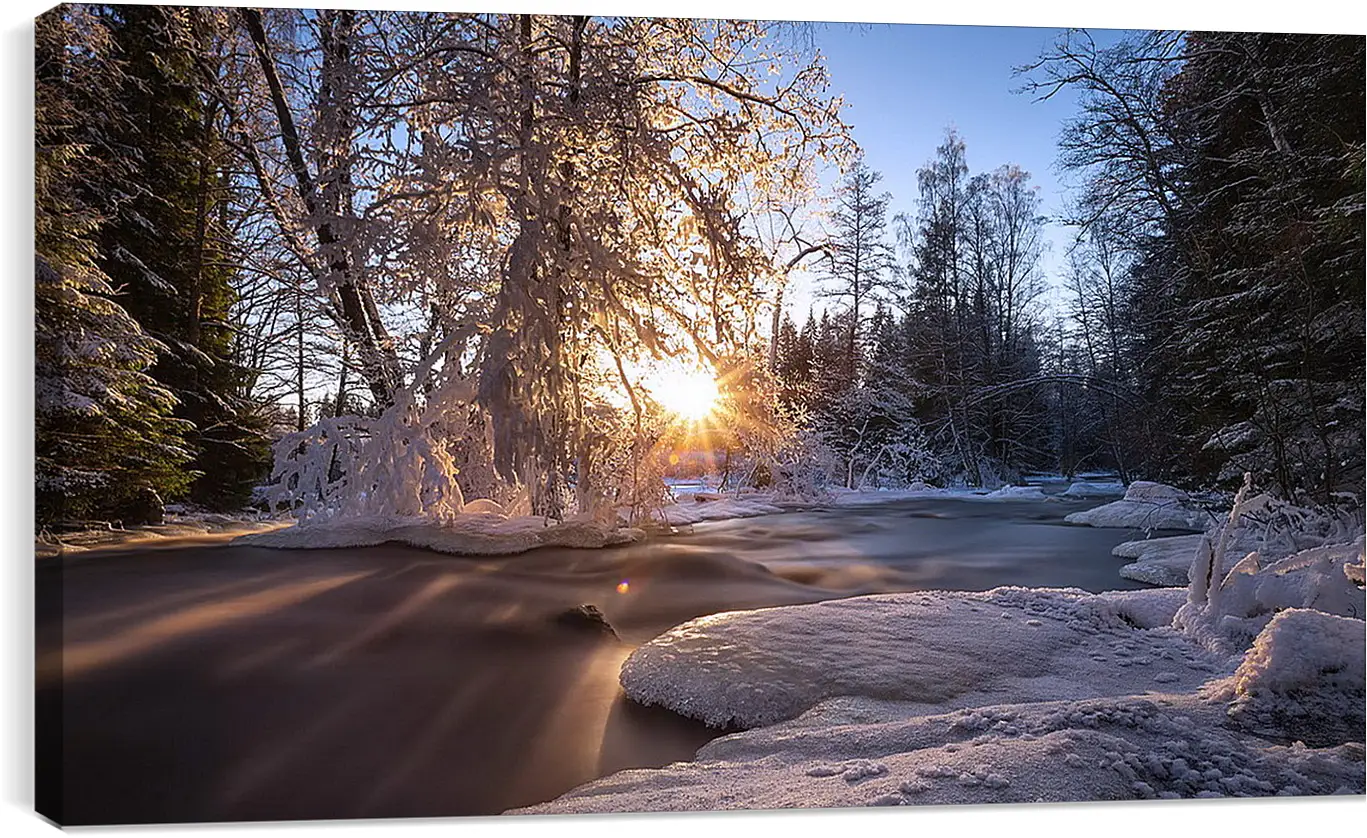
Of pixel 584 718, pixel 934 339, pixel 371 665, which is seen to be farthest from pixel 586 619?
pixel 934 339

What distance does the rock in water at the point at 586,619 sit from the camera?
8.80ft

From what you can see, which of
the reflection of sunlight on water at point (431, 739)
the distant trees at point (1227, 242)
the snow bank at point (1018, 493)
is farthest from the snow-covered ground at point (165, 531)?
the distant trees at point (1227, 242)

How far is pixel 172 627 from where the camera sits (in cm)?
242

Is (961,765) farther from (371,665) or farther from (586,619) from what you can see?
(371,665)

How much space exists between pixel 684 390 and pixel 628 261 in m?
0.43

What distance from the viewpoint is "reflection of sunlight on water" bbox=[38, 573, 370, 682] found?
7.59 ft

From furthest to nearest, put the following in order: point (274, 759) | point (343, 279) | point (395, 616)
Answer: point (343, 279) → point (395, 616) → point (274, 759)

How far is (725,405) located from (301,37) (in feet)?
5.34

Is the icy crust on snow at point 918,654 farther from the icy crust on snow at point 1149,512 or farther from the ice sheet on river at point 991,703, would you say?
the icy crust on snow at point 1149,512

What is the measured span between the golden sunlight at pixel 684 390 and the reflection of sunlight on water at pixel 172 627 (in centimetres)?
106

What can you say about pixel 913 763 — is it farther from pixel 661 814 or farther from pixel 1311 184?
pixel 1311 184

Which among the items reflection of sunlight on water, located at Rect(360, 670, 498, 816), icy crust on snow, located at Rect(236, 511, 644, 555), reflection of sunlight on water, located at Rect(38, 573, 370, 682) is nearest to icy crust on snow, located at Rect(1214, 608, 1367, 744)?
icy crust on snow, located at Rect(236, 511, 644, 555)

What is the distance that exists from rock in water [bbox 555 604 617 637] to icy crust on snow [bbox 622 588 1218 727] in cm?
13

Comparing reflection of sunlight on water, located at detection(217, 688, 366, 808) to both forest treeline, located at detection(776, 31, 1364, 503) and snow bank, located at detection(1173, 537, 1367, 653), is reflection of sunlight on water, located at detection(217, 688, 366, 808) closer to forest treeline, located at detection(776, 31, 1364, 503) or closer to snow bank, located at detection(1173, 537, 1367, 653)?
forest treeline, located at detection(776, 31, 1364, 503)
